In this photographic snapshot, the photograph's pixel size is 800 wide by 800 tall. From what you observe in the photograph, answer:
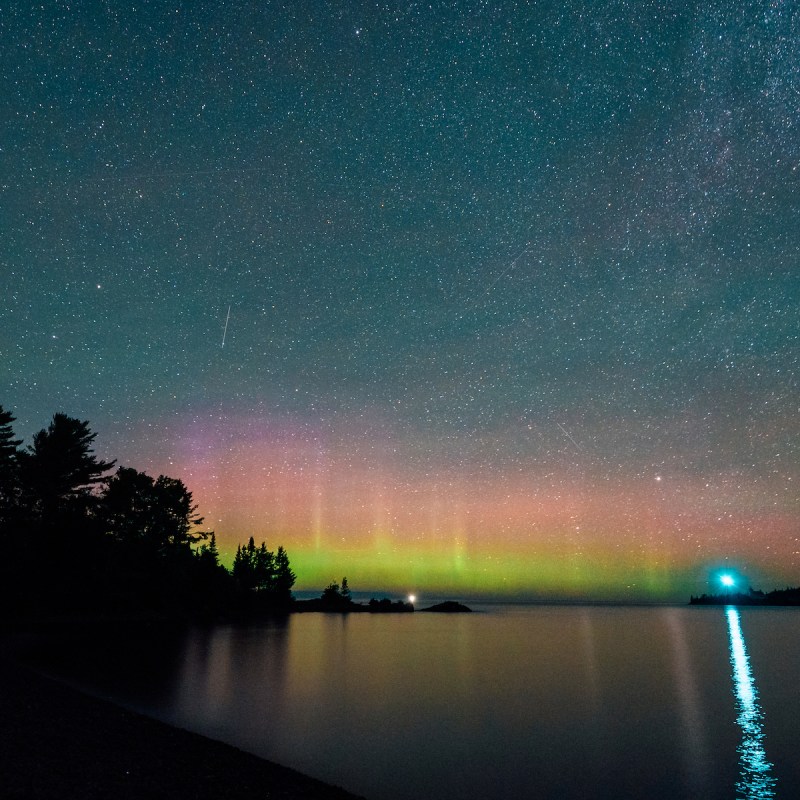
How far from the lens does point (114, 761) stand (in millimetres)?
13023

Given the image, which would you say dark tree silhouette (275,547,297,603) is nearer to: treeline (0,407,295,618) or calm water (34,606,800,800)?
treeline (0,407,295,618)

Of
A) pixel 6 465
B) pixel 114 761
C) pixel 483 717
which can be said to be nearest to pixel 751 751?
pixel 483 717

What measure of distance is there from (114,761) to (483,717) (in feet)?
68.1

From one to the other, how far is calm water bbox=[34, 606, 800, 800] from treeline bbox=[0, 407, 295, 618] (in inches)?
394

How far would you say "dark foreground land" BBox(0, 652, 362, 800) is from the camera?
11.0 metres

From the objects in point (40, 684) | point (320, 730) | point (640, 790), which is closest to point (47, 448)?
point (40, 684)

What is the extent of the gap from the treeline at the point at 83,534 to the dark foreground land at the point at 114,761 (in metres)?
34.4

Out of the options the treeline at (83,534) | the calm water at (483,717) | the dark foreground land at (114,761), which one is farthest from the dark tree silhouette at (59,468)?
the dark foreground land at (114,761)

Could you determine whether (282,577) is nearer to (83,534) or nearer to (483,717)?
(83,534)

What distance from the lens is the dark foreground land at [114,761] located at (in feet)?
36.2

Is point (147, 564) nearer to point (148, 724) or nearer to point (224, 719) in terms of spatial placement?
point (224, 719)

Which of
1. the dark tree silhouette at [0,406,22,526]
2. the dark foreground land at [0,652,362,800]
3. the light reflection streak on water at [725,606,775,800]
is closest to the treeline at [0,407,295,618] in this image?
the dark tree silhouette at [0,406,22,526]

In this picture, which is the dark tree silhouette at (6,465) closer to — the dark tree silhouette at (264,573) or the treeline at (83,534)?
the treeline at (83,534)

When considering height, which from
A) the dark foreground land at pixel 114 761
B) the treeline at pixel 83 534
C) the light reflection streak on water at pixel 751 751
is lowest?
the light reflection streak on water at pixel 751 751
